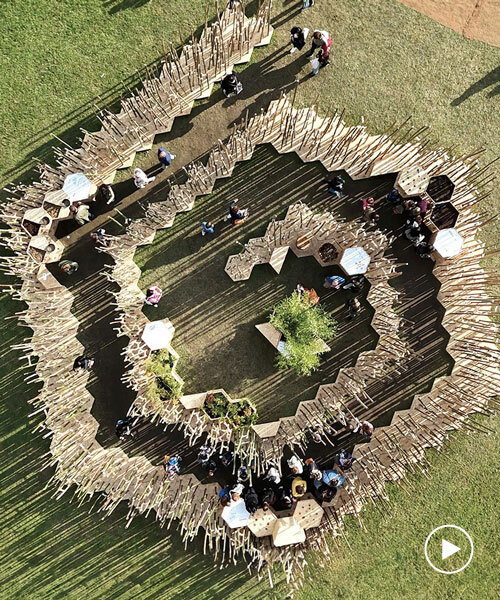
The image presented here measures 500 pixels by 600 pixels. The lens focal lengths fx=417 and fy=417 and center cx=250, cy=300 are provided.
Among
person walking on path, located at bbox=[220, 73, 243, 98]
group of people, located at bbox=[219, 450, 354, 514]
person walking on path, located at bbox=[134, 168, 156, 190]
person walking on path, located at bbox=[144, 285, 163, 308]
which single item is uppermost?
person walking on path, located at bbox=[220, 73, 243, 98]

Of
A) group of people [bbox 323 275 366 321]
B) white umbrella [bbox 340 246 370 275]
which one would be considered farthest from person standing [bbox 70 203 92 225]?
white umbrella [bbox 340 246 370 275]

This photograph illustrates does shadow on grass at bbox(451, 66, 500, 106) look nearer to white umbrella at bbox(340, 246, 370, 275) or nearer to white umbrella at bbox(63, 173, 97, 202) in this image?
white umbrella at bbox(340, 246, 370, 275)

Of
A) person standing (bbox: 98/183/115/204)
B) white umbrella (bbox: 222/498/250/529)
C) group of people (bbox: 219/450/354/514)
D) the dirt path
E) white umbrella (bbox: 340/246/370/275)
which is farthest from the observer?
the dirt path

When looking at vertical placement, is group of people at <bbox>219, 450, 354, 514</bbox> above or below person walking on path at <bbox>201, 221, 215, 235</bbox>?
below

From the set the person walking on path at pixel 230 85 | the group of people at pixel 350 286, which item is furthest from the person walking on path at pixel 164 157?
the group of people at pixel 350 286

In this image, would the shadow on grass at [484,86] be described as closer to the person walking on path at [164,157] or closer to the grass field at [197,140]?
the grass field at [197,140]

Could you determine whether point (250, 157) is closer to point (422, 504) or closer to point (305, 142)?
point (305, 142)

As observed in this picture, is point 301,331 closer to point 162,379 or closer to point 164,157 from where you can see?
point 162,379
